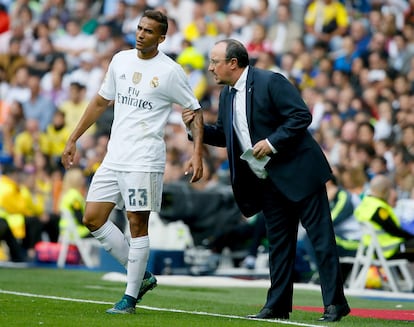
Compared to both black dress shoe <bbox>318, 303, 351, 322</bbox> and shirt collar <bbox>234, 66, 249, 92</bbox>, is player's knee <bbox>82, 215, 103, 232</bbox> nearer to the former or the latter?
shirt collar <bbox>234, 66, 249, 92</bbox>

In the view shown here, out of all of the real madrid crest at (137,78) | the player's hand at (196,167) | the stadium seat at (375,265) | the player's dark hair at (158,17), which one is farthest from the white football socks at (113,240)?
the stadium seat at (375,265)

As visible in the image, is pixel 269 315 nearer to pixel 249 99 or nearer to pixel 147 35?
pixel 249 99

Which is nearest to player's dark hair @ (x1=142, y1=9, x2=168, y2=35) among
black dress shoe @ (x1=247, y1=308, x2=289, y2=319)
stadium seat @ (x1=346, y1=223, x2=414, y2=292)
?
black dress shoe @ (x1=247, y1=308, x2=289, y2=319)

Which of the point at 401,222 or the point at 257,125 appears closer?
the point at 257,125

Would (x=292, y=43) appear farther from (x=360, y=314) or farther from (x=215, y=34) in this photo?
(x=360, y=314)

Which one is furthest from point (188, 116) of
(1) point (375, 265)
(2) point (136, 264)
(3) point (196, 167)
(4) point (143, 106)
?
(1) point (375, 265)

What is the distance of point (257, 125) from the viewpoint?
383 inches

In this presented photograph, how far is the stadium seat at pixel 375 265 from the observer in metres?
15.2

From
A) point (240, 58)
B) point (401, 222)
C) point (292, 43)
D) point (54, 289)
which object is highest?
point (292, 43)

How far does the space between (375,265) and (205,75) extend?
7.73m

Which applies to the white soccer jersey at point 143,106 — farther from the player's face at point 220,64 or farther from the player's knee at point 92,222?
the player's knee at point 92,222

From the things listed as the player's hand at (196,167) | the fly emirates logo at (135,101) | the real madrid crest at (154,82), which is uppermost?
the real madrid crest at (154,82)

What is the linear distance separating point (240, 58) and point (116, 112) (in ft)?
3.54

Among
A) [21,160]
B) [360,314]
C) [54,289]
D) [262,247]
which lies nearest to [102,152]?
[21,160]
